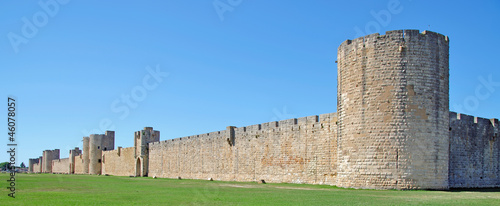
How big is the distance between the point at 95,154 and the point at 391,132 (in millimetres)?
54330

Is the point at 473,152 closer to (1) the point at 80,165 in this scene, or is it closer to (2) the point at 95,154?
(2) the point at 95,154

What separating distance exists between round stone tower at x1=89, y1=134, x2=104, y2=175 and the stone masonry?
4344cm

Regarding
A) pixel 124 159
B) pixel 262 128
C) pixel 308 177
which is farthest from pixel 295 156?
pixel 124 159

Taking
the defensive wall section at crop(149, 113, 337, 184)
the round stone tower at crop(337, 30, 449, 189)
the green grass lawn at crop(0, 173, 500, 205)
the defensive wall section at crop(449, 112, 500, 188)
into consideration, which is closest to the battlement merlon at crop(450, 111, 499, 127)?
the defensive wall section at crop(449, 112, 500, 188)

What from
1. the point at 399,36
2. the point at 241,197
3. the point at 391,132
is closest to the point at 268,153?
the point at 391,132

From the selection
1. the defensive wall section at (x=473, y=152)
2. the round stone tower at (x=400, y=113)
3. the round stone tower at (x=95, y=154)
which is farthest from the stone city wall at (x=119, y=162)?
the defensive wall section at (x=473, y=152)

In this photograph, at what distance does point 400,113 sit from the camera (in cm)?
1875

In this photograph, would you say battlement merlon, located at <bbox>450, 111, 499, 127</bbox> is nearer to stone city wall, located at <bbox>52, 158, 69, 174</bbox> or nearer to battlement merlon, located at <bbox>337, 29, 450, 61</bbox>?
battlement merlon, located at <bbox>337, 29, 450, 61</bbox>

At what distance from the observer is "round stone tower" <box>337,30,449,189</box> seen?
733 inches

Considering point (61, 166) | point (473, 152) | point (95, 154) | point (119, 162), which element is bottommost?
point (61, 166)

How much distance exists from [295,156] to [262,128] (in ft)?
12.0

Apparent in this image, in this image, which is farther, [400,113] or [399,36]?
[399,36]

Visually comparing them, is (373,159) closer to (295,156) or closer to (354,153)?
(354,153)

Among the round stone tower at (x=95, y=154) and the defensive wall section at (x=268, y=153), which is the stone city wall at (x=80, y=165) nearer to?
the round stone tower at (x=95, y=154)
